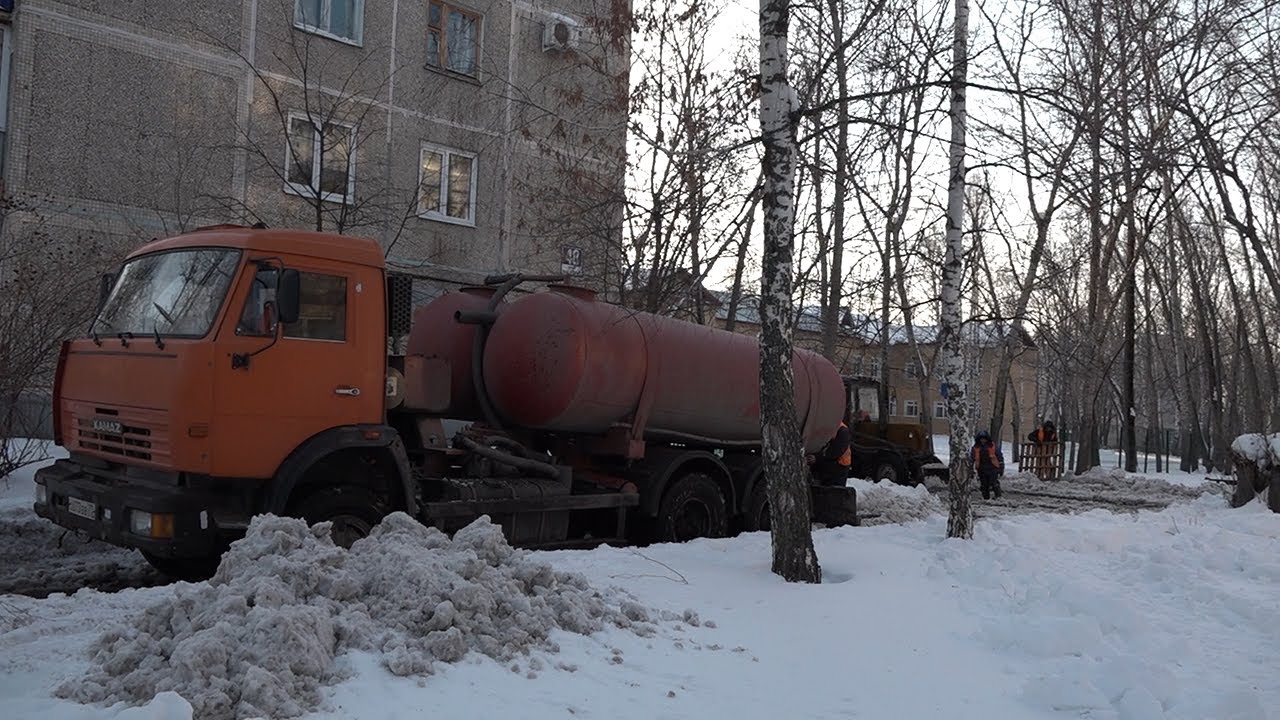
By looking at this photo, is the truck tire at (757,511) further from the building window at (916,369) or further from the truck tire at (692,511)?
the building window at (916,369)

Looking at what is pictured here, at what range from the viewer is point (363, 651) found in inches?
196

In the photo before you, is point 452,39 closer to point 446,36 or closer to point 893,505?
point 446,36

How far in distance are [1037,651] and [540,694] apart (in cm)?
319

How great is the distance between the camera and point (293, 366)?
24.0 feet

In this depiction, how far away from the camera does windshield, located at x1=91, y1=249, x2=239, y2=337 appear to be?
7164 millimetres

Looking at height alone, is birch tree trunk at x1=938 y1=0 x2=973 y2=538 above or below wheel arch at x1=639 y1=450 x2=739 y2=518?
above

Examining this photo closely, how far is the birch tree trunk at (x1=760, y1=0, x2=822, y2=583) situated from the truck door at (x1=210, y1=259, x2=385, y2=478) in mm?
3071

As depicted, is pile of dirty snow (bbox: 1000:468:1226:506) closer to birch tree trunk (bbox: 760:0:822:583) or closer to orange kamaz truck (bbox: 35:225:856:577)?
orange kamaz truck (bbox: 35:225:856:577)

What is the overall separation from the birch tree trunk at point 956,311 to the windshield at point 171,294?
694 cm

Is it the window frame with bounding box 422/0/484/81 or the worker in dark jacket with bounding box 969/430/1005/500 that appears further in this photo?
the window frame with bounding box 422/0/484/81

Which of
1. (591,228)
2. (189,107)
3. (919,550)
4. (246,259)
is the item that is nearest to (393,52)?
(189,107)

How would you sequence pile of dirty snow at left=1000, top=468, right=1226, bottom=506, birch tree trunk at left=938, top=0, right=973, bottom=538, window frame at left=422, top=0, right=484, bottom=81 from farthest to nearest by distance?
1. pile of dirty snow at left=1000, top=468, right=1226, bottom=506
2. window frame at left=422, top=0, right=484, bottom=81
3. birch tree trunk at left=938, top=0, right=973, bottom=538

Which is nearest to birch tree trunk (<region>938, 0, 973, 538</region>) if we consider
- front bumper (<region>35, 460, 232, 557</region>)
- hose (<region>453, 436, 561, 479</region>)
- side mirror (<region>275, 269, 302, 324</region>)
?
hose (<region>453, 436, 561, 479</region>)

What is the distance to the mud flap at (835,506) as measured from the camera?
1218 cm
